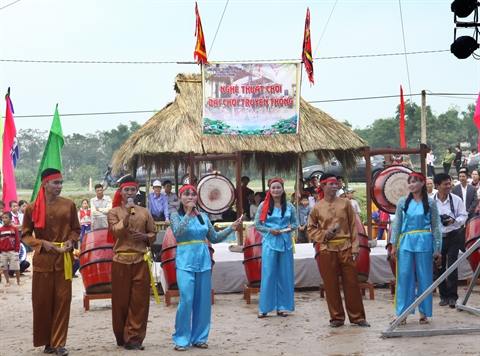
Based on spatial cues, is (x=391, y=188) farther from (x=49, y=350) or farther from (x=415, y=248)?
(x=49, y=350)

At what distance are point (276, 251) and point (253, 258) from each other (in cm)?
120

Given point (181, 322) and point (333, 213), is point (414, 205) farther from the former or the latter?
point (181, 322)

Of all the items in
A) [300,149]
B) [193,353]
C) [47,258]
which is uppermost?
[300,149]

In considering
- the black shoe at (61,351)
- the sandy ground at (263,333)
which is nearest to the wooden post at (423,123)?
Result: the sandy ground at (263,333)

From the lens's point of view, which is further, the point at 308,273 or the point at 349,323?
the point at 308,273

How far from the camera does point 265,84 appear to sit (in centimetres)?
Answer: 1661

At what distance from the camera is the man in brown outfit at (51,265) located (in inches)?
356

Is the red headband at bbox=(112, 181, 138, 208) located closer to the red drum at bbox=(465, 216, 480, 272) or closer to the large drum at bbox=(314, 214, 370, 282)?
the large drum at bbox=(314, 214, 370, 282)

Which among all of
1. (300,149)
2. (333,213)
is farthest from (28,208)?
(300,149)

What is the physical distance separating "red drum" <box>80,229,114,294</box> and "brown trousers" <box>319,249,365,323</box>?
308 cm

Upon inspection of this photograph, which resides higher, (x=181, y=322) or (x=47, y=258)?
(x=47, y=258)

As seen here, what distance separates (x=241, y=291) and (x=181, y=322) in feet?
15.9

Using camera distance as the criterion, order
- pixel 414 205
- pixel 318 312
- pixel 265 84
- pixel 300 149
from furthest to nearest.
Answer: pixel 300 149 < pixel 265 84 < pixel 318 312 < pixel 414 205

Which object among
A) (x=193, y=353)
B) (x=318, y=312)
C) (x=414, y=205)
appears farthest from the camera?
(x=318, y=312)
